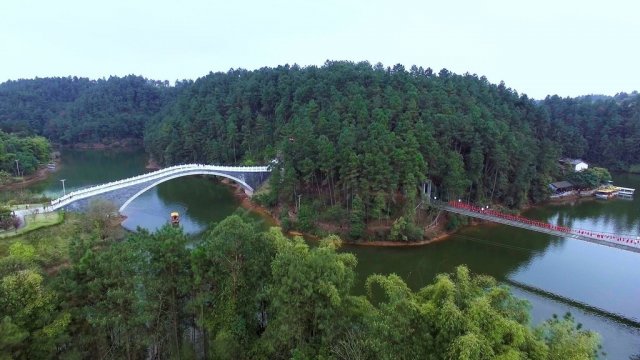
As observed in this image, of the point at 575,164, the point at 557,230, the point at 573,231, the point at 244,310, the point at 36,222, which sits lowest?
the point at 557,230

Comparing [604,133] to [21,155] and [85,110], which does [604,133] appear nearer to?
[21,155]

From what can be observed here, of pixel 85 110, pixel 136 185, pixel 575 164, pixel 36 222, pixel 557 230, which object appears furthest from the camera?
pixel 85 110

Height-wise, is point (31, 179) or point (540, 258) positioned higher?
point (31, 179)

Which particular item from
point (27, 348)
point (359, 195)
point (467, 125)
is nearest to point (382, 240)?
point (359, 195)

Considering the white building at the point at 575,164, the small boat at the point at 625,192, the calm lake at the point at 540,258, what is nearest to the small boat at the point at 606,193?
the small boat at the point at 625,192

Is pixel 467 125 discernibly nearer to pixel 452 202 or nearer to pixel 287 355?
pixel 452 202

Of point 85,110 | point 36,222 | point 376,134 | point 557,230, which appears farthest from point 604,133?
point 85,110

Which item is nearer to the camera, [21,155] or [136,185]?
[136,185]
